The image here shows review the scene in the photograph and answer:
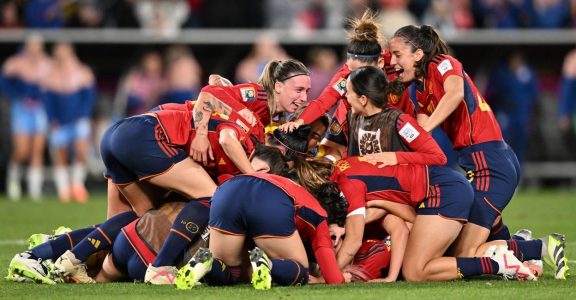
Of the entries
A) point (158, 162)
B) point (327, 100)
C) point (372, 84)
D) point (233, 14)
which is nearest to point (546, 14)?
point (233, 14)

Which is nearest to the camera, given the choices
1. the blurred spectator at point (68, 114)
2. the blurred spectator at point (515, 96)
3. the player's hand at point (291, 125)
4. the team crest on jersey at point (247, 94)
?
the player's hand at point (291, 125)

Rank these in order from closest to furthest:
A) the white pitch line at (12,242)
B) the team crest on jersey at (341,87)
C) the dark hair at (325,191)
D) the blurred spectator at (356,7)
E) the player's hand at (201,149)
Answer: the dark hair at (325,191), the player's hand at (201,149), the team crest on jersey at (341,87), the white pitch line at (12,242), the blurred spectator at (356,7)

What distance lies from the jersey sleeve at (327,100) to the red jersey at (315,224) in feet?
3.74

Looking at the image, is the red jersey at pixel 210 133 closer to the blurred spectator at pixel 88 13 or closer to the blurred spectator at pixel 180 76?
the blurred spectator at pixel 180 76

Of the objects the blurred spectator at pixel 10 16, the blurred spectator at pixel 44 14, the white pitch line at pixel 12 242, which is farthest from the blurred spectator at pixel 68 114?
the white pitch line at pixel 12 242

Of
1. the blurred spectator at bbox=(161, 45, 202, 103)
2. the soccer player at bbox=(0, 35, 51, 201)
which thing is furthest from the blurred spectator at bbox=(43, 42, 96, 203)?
the blurred spectator at bbox=(161, 45, 202, 103)

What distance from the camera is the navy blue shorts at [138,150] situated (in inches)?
302

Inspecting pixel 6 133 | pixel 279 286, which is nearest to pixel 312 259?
pixel 279 286

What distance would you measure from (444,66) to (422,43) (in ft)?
0.83

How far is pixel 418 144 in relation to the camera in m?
7.62

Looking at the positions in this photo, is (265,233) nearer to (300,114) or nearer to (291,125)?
(291,125)

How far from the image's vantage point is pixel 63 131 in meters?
17.6

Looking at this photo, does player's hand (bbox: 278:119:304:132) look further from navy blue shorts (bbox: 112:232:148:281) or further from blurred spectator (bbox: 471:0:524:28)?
blurred spectator (bbox: 471:0:524:28)

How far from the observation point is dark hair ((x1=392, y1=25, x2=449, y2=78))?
819 centimetres
